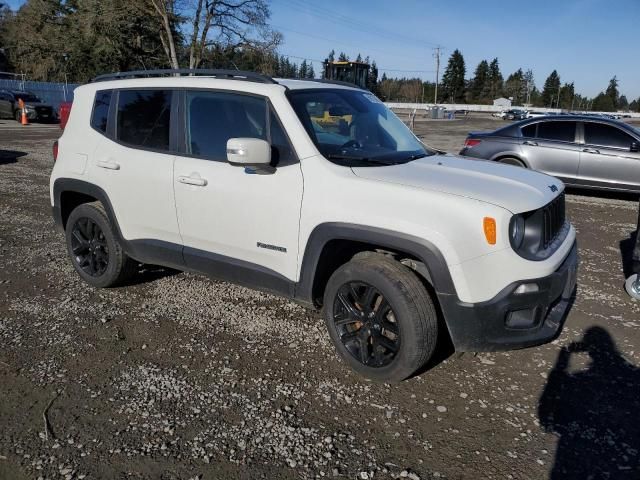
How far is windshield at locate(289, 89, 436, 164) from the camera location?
3.66 metres

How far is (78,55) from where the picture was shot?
4875 centimetres

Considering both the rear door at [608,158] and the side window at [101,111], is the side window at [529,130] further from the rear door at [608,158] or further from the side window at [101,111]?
the side window at [101,111]

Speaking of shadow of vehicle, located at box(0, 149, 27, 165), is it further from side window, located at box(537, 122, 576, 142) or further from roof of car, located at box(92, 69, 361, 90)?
side window, located at box(537, 122, 576, 142)

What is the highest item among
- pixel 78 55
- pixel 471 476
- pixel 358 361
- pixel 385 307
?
pixel 78 55

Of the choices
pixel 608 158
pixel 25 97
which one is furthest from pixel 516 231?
pixel 25 97

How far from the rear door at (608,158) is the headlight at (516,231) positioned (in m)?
7.49

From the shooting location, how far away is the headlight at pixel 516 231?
2969 mm

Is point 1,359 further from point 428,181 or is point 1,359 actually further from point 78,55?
point 78,55

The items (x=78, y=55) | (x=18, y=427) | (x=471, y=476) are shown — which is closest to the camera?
(x=471, y=476)

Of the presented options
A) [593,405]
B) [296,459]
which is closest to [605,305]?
[593,405]

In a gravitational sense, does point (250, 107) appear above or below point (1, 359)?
above

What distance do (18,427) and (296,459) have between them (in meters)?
1.54

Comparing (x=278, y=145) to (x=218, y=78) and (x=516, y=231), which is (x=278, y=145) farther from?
(x=516, y=231)

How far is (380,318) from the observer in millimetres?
3346
